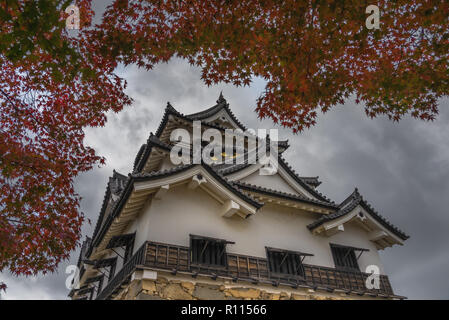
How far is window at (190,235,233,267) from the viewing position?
33.8ft

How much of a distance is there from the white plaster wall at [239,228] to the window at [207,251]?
0.34 meters

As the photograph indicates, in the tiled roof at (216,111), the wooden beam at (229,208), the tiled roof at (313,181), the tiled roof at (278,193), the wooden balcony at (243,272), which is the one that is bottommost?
the wooden balcony at (243,272)

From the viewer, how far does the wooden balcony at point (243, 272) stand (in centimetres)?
923

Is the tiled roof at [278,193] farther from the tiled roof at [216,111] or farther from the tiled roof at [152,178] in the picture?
the tiled roof at [216,111]

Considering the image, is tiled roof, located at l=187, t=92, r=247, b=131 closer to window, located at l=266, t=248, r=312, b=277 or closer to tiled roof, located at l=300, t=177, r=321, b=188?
tiled roof, located at l=300, t=177, r=321, b=188

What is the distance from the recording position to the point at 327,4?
5.57m

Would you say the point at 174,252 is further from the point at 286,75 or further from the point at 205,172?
the point at 286,75

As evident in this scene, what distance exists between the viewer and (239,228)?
11969 mm

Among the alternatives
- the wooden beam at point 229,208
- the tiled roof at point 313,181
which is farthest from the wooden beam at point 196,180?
the tiled roof at point 313,181

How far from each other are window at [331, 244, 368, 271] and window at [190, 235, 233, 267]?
5821 millimetres

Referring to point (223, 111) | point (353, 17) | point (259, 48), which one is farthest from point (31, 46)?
point (223, 111)

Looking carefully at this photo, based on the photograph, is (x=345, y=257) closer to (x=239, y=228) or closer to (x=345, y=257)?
(x=345, y=257)

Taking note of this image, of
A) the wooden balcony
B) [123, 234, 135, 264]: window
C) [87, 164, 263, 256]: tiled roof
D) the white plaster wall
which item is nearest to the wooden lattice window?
the white plaster wall
